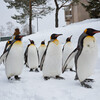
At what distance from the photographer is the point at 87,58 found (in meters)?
2.42

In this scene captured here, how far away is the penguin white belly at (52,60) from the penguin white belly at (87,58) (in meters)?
0.70

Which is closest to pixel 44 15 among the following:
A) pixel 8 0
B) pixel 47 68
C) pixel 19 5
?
pixel 19 5

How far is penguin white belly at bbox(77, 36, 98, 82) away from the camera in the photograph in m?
2.39

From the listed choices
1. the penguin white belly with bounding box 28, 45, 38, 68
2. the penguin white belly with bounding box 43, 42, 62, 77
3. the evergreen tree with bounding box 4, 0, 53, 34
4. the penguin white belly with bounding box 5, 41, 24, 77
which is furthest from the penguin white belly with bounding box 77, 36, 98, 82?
the evergreen tree with bounding box 4, 0, 53, 34

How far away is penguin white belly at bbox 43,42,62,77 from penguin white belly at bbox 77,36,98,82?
0.70 meters

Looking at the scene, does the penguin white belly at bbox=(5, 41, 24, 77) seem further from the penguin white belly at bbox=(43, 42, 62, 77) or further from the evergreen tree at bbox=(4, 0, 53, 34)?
the evergreen tree at bbox=(4, 0, 53, 34)

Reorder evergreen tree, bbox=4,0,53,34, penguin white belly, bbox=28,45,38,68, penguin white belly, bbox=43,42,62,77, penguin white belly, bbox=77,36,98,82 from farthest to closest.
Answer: evergreen tree, bbox=4,0,53,34 < penguin white belly, bbox=28,45,38,68 < penguin white belly, bbox=43,42,62,77 < penguin white belly, bbox=77,36,98,82

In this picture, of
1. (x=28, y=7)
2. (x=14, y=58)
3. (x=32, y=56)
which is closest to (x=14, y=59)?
(x=14, y=58)

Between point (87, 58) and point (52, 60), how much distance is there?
906 millimetres

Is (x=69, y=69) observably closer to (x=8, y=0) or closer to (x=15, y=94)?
(x=15, y=94)

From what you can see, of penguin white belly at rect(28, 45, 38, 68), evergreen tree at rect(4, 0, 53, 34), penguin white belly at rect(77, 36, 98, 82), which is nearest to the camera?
penguin white belly at rect(77, 36, 98, 82)

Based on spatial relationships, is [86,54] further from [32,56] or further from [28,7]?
[28,7]

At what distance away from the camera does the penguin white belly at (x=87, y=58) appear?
2.39 meters

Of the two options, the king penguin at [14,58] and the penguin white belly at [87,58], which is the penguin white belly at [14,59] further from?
the penguin white belly at [87,58]
